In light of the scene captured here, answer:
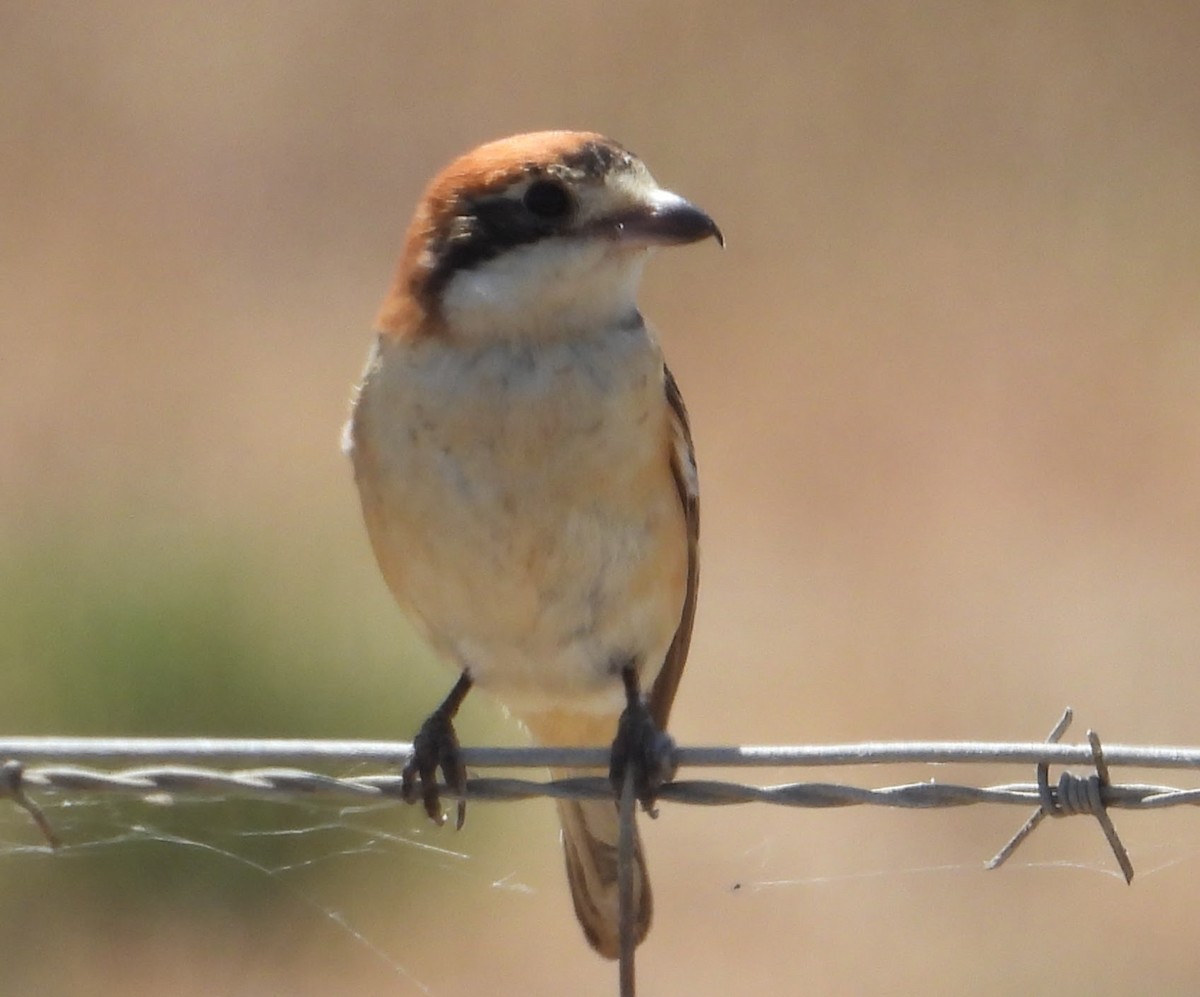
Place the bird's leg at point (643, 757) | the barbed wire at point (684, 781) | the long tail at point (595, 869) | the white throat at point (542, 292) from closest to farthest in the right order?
the barbed wire at point (684, 781) → the bird's leg at point (643, 757) → the white throat at point (542, 292) → the long tail at point (595, 869)

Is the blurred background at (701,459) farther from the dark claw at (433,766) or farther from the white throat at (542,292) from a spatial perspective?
the white throat at (542,292)

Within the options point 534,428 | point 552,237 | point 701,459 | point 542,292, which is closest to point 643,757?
point 534,428

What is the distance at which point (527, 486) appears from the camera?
4027 mm

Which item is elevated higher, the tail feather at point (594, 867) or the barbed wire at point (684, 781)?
the barbed wire at point (684, 781)

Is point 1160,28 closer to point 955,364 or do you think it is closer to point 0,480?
point 955,364

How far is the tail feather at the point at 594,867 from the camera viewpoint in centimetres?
438

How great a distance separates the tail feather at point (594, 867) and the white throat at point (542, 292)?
3.65 feet

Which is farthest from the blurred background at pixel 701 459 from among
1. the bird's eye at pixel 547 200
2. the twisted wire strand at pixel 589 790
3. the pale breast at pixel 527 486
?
the bird's eye at pixel 547 200

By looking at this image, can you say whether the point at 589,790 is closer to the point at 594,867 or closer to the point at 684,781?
the point at 684,781

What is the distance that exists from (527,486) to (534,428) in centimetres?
12

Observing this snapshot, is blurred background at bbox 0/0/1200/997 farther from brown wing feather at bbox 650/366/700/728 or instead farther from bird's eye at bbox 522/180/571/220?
bird's eye at bbox 522/180/571/220

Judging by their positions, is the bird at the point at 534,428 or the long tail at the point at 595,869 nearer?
the bird at the point at 534,428

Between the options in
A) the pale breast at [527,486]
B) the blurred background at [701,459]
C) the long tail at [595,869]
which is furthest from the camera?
the blurred background at [701,459]

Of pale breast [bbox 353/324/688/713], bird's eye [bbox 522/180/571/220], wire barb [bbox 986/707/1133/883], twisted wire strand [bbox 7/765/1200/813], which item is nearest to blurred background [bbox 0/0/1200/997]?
pale breast [bbox 353/324/688/713]
